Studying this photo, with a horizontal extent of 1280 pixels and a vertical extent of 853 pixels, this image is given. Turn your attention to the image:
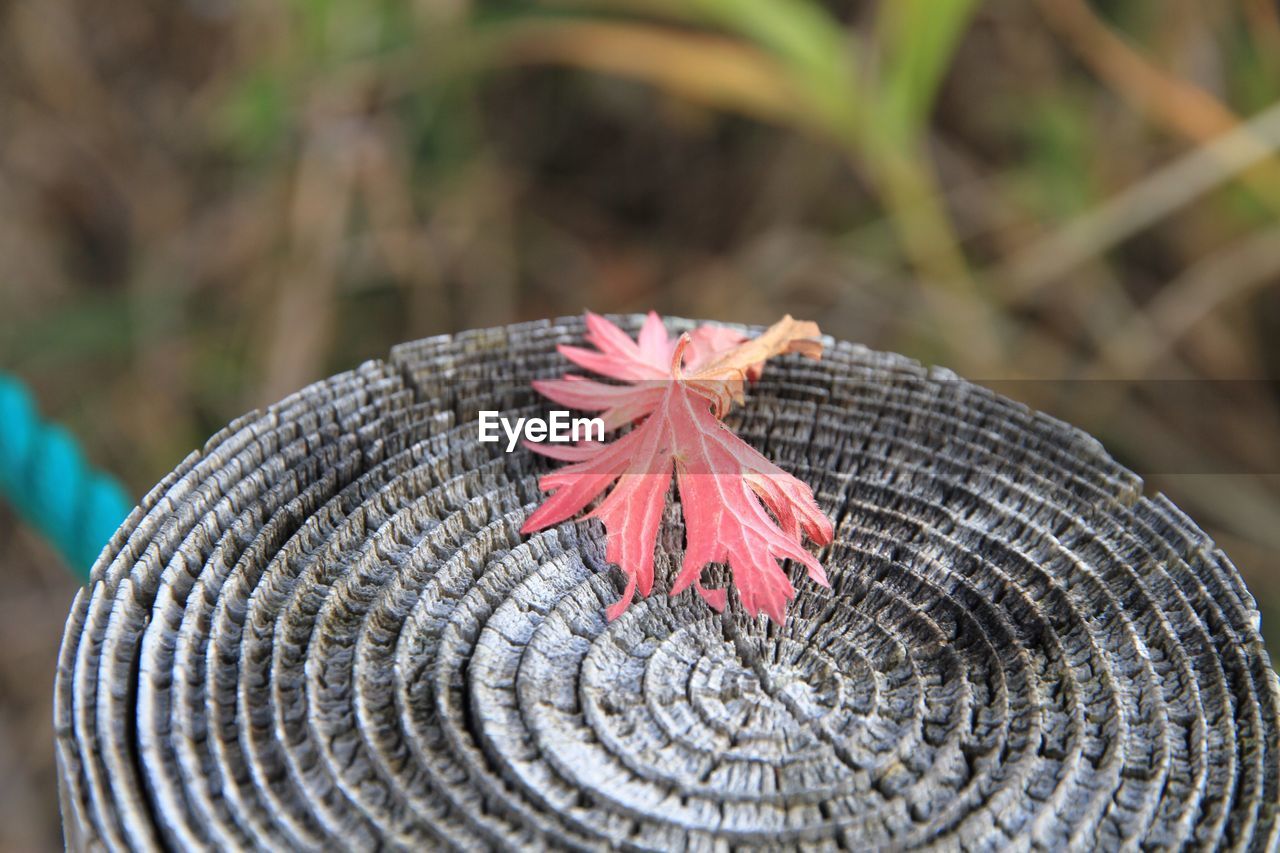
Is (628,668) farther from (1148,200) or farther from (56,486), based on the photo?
(1148,200)

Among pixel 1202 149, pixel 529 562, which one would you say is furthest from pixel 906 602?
pixel 1202 149

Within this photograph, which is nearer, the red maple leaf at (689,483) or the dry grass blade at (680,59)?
the red maple leaf at (689,483)

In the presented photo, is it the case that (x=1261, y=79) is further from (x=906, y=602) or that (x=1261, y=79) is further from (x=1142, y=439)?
(x=906, y=602)

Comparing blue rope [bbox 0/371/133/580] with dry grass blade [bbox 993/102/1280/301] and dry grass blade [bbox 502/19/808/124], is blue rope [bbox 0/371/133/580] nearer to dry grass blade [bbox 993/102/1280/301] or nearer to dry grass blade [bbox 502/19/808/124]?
dry grass blade [bbox 502/19/808/124]

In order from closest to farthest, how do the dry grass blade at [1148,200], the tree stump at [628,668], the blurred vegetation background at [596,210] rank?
the tree stump at [628,668], the dry grass blade at [1148,200], the blurred vegetation background at [596,210]

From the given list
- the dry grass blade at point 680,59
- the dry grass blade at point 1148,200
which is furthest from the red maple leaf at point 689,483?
the dry grass blade at point 1148,200

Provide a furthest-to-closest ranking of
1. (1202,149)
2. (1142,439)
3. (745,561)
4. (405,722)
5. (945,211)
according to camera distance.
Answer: (945,211), (1142,439), (1202,149), (745,561), (405,722)

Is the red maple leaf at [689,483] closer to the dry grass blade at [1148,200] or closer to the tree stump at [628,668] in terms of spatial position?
the tree stump at [628,668]
